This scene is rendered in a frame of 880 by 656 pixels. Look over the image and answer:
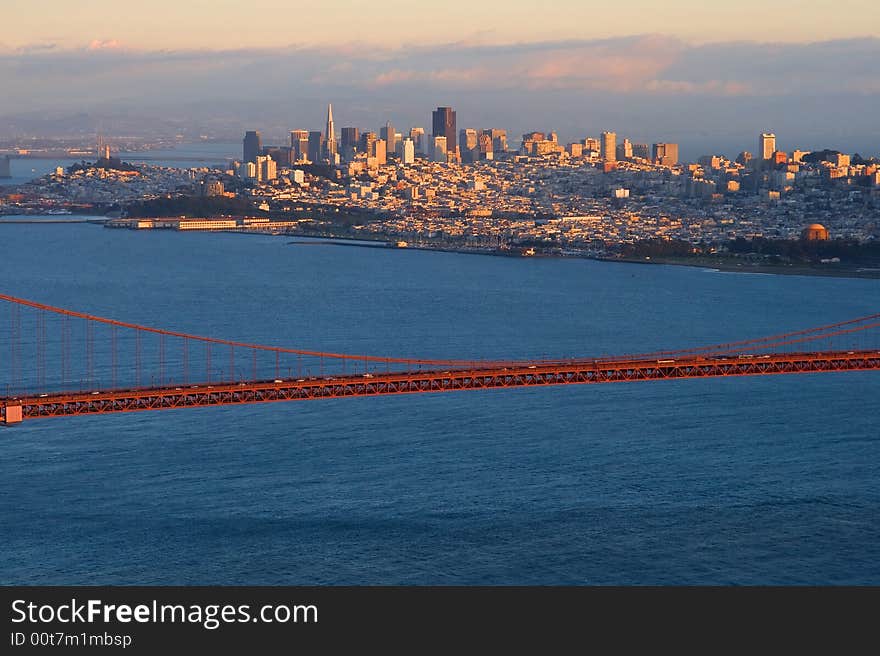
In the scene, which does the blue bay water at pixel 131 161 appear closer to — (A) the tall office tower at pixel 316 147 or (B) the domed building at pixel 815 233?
(A) the tall office tower at pixel 316 147

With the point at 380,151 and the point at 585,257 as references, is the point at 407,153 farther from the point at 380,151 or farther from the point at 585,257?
the point at 585,257

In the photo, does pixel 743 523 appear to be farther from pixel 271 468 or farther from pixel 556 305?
pixel 556 305

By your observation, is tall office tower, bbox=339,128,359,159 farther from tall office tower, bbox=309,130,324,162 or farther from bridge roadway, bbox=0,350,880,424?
bridge roadway, bbox=0,350,880,424

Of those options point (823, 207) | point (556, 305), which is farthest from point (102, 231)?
point (556, 305)

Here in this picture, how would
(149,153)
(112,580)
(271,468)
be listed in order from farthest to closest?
(149,153), (271,468), (112,580)

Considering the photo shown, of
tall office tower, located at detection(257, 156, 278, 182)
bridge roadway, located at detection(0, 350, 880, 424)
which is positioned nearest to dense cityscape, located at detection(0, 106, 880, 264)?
tall office tower, located at detection(257, 156, 278, 182)

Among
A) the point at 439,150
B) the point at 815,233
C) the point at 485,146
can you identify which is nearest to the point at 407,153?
the point at 439,150
